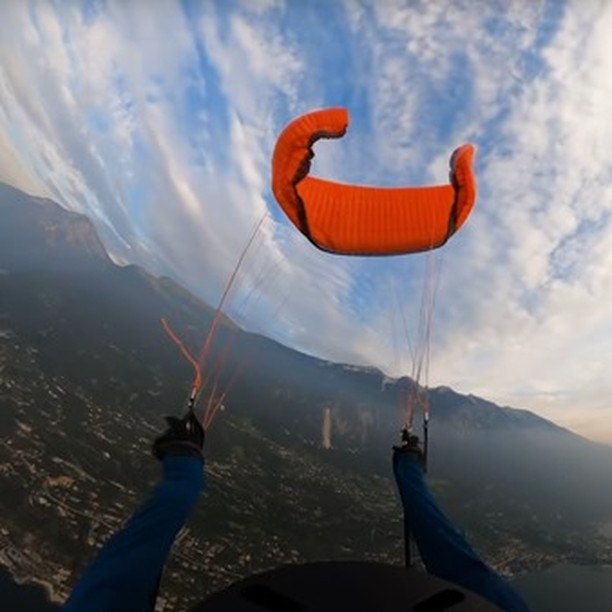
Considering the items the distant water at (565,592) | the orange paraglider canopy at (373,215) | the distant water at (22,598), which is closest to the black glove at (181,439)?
the orange paraglider canopy at (373,215)

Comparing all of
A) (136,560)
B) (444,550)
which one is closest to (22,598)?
(136,560)

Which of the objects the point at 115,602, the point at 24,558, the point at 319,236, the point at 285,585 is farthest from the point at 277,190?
the point at 24,558

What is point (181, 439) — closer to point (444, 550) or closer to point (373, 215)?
point (444, 550)

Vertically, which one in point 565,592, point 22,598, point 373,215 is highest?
point 565,592

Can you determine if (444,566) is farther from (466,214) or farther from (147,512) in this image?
(466,214)

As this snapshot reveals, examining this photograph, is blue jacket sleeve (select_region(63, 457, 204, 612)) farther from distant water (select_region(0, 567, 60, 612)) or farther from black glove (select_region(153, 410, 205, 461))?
distant water (select_region(0, 567, 60, 612))

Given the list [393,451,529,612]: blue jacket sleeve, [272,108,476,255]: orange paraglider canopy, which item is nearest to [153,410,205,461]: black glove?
[393,451,529,612]: blue jacket sleeve
